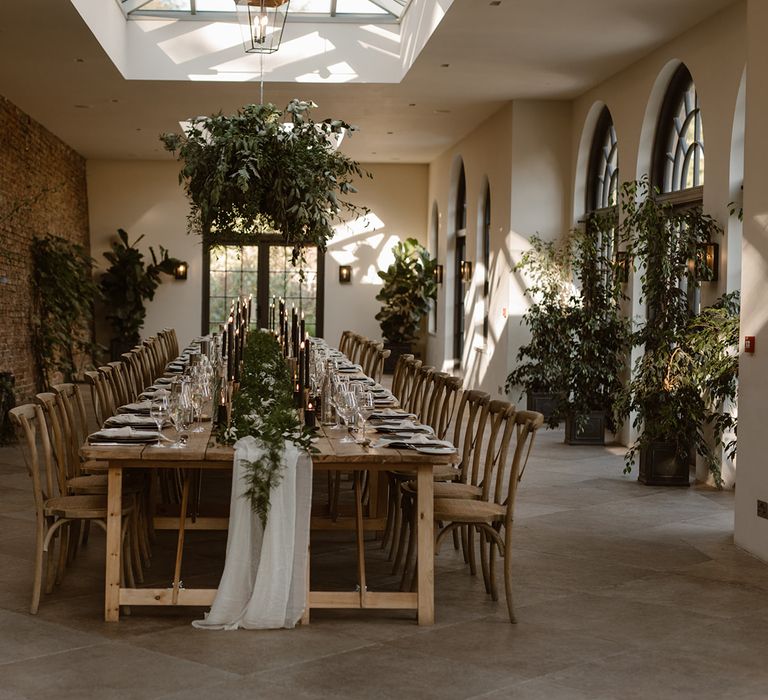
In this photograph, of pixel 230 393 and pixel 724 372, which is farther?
pixel 724 372

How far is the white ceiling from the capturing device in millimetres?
9109

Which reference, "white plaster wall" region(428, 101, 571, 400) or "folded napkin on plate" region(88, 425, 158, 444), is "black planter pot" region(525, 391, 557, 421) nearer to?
"white plaster wall" region(428, 101, 571, 400)

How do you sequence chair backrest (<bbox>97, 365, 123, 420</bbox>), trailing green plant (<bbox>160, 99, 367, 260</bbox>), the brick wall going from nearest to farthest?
chair backrest (<bbox>97, 365, 123, 420</bbox>) < trailing green plant (<bbox>160, 99, 367, 260</bbox>) < the brick wall

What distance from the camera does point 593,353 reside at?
1056 centimetres

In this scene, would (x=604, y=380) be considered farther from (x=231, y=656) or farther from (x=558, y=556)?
Answer: (x=231, y=656)

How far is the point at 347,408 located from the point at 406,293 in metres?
13.3

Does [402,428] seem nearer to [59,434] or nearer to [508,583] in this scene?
[508,583]

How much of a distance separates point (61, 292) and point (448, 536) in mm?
8752

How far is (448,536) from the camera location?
675cm

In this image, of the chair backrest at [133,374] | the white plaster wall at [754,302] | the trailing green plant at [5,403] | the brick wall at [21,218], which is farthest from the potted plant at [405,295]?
the white plaster wall at [754,302]

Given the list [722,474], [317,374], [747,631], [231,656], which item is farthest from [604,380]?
[231,656]

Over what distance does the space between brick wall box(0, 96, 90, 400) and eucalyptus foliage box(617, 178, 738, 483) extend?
6171mm

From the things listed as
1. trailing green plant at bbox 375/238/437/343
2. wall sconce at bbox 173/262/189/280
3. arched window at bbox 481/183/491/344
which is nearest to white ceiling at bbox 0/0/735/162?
arched window at bbox 481/183/491/344

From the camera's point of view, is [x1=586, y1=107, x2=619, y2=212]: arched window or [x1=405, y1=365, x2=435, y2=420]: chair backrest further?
[x1=586, y1=107, x2=619, y2=212]: arched window
